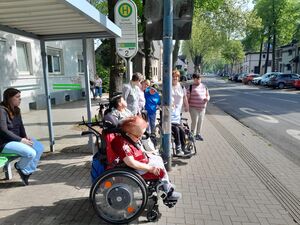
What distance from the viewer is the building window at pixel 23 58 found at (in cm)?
1178

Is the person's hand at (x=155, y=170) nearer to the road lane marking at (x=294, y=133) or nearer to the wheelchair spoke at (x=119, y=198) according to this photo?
the wheelchair spoke at (x=119, y=198)

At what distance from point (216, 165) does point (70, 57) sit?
1374 centimetres

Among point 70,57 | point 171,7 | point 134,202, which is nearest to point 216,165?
point 134,202

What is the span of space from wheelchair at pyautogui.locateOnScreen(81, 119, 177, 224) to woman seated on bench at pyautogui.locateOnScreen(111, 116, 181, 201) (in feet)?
0.19

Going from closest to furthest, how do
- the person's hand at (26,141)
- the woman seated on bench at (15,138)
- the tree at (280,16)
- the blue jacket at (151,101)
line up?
the woman seated on bench at (15,138) < the person's hand at (26,141) < the blue jacket at (151,101) < the tree at (280,16)

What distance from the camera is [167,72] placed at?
170 inches

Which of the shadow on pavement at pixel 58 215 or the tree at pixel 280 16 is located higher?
the tree at pixel 280 16

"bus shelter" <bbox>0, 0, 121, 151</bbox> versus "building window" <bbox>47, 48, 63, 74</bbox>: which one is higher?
"bus shelter" <bbox>0, 0, 121, 151</bbox>

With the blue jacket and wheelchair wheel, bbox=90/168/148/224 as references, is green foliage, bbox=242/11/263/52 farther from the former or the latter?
wheelchair wheel, bbox=90/168/148/224

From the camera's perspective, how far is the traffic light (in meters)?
4.19

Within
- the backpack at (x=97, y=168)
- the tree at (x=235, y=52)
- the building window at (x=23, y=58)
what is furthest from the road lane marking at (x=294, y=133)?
the tree at (x=235, y=52)

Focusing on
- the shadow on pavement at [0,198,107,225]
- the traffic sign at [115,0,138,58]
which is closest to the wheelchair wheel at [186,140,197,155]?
the traffic sign at [115,0,138,58]

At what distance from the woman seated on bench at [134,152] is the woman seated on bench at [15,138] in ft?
5.64

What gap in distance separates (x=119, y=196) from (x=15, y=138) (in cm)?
196
